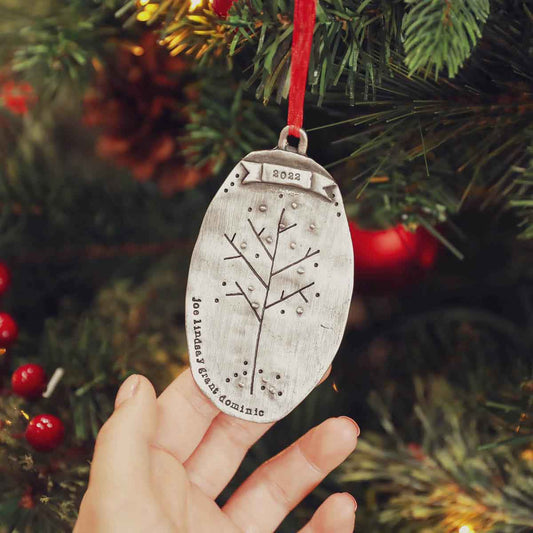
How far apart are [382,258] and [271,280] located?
157 mm

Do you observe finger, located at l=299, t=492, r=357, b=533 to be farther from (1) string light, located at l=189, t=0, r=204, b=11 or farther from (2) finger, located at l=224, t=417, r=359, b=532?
(1) string light, located at l=189, t=0, r=204, b=11

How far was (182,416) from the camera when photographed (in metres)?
0.49

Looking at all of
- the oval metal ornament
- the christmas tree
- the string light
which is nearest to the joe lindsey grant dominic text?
the oval metal ornament

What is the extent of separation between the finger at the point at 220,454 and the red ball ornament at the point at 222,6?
12.8 inches

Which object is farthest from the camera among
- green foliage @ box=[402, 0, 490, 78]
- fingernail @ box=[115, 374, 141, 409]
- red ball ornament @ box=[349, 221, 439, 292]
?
red ball ornament @ box=[349, 221, 439, 292]

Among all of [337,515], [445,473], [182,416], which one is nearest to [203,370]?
[182,416]

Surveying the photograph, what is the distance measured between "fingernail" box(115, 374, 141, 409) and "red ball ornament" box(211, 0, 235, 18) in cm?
28

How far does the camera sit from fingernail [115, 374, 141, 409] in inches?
17.6

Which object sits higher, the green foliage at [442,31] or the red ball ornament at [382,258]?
the green foliage at [442,31]

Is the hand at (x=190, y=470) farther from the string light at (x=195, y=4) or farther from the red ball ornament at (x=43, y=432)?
the string light at (x=195, y=4)

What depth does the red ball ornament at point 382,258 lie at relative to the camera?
57 centimetres

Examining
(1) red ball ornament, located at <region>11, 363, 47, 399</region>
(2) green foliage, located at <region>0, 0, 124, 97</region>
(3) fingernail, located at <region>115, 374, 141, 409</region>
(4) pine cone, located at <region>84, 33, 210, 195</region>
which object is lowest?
(1) red ball ornament, located at <region>11, 363, 47, 399</region>

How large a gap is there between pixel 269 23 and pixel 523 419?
1.20 feet

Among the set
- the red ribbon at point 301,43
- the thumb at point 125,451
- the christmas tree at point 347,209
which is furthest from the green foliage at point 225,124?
the thumb at point 125,451
